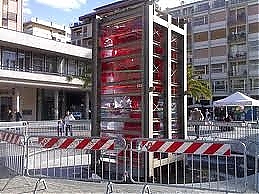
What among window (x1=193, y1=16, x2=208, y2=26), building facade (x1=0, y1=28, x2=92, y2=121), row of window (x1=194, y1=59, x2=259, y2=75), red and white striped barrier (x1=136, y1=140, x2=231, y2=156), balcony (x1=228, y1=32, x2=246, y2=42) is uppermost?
window (x1=193, y1=16, x2=208, y2=26)

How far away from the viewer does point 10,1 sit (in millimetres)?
49688

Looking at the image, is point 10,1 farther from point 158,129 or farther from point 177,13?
point 158,129

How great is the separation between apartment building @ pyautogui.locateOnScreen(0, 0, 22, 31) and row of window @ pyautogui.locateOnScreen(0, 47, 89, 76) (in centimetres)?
1247

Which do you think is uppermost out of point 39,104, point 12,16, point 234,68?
point 12,16

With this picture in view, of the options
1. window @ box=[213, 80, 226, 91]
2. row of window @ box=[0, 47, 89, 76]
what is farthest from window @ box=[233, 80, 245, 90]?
row of window @ box=[0, 47, 89, 76]

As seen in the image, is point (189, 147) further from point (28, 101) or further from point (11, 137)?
point (28, 101)

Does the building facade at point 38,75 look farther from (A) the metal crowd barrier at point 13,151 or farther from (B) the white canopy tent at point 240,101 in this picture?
(A) the metal crowd barrier at point 13,151

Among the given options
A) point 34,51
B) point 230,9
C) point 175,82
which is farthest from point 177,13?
point 175,82

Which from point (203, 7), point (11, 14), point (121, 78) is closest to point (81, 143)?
point (121, 78)

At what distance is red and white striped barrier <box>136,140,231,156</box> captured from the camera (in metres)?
6.44

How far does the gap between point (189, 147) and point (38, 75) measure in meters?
31.7

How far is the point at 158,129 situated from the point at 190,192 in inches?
109

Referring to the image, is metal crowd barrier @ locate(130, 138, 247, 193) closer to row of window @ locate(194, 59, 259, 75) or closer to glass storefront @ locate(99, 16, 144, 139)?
glass storefront @ locate(99, 16, 144, 139)

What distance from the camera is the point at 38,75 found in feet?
120
